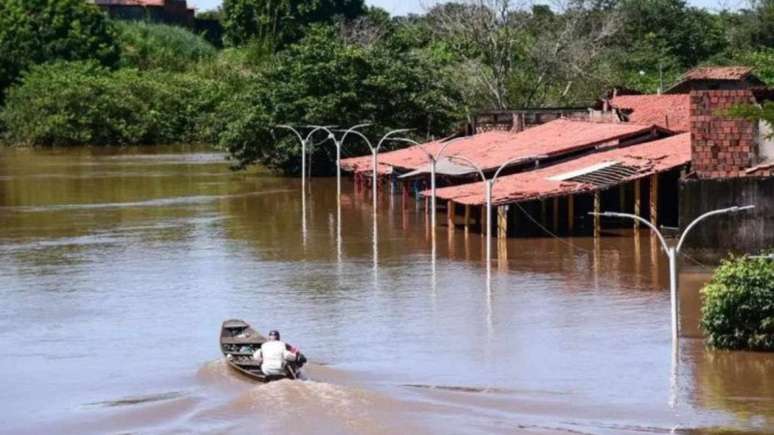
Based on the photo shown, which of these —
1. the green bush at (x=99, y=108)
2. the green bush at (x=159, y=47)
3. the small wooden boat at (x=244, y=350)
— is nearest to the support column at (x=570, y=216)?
the small wooden boat at (x=244, y=350)

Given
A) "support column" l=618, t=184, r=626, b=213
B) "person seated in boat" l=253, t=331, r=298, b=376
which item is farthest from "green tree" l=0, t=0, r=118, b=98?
"person seated in boat" l=253, t=331, r=298, b=376

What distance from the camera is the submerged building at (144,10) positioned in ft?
397

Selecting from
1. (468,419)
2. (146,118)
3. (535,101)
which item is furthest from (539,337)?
(146,118)

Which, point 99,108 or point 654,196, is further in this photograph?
point 99,108

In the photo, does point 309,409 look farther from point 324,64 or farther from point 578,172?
point 324,64

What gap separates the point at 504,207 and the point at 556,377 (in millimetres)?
18078

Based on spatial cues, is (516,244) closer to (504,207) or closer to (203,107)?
(504,207)

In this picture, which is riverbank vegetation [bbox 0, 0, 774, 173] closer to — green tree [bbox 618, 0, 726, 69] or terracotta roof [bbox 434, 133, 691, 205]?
green tree [bbox 618, 0, 726, 69]

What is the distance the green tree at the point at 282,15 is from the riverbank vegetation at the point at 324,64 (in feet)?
0.39

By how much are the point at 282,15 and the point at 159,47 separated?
10.4 meters

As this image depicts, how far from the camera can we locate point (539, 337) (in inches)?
1242

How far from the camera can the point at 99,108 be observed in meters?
95.9

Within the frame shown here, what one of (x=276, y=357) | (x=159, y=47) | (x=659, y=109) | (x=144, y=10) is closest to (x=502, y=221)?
(x=659, y=109)

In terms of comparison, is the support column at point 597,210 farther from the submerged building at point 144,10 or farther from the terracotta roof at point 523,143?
the submerged building at point 144,10
